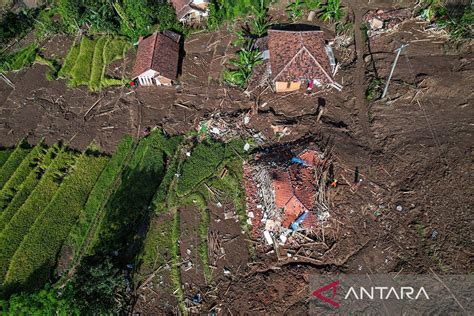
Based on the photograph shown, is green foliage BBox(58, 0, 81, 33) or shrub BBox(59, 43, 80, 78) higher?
green foliage BBox(58, 0, 81, 33)

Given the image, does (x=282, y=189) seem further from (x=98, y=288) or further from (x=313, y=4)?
(x=313, y=4)

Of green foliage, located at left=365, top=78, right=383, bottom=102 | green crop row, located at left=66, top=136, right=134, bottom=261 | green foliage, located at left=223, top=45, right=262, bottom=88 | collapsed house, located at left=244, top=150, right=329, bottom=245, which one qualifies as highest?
green foliage, located at left=223, top=45, right=262, bottom=88

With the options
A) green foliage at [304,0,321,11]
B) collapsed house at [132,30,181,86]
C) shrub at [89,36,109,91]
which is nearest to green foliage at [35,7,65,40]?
shrub at [89,36,109,91]

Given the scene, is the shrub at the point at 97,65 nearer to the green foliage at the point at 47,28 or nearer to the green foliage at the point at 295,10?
the green foliage at the point at 47,28

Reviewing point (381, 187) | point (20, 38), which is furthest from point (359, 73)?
point (20, 38)

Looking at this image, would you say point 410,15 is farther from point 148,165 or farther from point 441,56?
point 148,165

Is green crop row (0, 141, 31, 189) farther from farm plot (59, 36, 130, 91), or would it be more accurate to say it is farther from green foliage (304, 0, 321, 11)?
green foliage (304, 0, 321, 11)

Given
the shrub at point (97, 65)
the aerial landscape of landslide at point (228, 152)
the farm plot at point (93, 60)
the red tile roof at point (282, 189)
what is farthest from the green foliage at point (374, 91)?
the shrub at point (97, 65)
